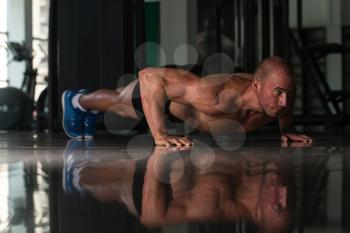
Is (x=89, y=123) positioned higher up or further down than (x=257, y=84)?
further down

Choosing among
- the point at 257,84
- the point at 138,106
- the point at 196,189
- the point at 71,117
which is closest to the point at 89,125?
the point at 71,117

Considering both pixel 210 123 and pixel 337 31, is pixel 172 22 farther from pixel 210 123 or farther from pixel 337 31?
pixel 210 123

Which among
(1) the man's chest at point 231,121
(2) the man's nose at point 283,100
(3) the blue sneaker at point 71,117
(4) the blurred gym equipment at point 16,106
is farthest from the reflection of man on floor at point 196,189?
(4) the blurred gym equipment at point 16,106

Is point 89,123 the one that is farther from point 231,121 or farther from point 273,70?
point 273,70

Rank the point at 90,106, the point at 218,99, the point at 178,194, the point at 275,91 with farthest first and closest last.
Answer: the point at 90,106 < the point at 218,99 < the point at 275,91 < the point at 178,194

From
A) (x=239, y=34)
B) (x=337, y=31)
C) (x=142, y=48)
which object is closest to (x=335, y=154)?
(x=142, y=48)

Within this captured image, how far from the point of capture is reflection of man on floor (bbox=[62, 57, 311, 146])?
6.87 feet

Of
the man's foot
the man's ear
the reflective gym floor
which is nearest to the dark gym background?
the reflective gym floor

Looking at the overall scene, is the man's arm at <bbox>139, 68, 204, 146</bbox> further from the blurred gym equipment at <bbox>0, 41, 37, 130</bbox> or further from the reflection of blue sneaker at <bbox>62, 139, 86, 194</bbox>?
the blurred gym equipment at <bbox>0, 41, 37, 130</bbox>

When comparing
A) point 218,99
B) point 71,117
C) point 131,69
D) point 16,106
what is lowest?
point 16,106

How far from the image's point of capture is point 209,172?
4.63ft

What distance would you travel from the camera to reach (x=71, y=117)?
3047 mm

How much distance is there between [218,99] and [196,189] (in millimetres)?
1116

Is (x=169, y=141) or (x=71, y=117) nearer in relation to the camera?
(x=169, y=141)
